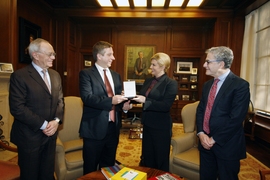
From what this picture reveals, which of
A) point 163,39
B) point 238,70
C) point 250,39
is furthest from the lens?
point 163,39

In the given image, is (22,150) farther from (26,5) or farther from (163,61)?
(26,5)

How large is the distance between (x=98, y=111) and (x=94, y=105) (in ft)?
0.37

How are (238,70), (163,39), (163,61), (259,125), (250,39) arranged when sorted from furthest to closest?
1. (163,39)
2. (238,70)
3. (250,39)
4. (259,125)
5. (163,61)

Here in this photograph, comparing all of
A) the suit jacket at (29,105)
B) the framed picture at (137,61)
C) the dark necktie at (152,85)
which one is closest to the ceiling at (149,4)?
the framed picture at (137,61)

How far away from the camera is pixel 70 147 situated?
7.88 feet

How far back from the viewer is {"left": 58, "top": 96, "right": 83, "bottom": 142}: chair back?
2631 mm

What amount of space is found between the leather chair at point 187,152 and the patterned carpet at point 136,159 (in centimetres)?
88

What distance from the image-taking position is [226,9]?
5363mm

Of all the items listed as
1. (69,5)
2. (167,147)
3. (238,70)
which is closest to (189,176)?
(167,147)

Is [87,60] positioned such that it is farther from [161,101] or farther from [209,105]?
[209,105]

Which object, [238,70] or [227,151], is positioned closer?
[227,151]

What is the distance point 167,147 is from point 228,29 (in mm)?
4549

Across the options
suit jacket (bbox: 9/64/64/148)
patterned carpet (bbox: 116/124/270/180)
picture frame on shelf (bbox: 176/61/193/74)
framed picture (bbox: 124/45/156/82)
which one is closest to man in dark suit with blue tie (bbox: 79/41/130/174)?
suit jacket (bbox: 9/64/64/148)

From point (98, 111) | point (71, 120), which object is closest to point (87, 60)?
point (71, 120)
